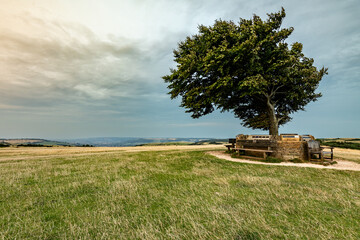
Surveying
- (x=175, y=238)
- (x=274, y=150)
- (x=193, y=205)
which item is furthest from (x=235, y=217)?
(x=274, y=150)

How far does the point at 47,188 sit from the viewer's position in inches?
301

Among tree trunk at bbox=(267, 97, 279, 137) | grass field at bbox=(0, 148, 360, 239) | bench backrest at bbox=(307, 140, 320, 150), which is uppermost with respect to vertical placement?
tree trunk at bbox=(267, 97, 279, 137)

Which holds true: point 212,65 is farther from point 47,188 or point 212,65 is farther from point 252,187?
point 47,188

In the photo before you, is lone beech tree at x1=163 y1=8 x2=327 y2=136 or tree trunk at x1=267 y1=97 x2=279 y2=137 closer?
lone beech tree at x1=163 y1=8 x2=327 y2=136

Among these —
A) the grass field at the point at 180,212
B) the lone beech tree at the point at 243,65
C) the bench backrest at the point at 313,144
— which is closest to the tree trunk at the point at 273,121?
the lone beech tree at the point at 243,65

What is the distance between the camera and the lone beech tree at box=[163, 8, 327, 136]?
17391 mm

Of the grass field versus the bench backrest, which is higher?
the bench backrest

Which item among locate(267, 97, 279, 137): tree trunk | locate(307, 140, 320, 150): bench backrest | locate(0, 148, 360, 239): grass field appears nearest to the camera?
locate(0, 148, 360, 239): grass field

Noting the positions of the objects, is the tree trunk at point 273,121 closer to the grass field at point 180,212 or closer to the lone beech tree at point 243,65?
the lone beech tree at point 243,65

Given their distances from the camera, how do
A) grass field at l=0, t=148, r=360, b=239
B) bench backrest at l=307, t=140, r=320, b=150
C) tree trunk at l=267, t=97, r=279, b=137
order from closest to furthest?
grass field at l=0, t=148, r=360, b=239 < bench backrest at l=307, t=140, r=320, b=150 < tree trunk at l=267, t=97, r=279, b=137

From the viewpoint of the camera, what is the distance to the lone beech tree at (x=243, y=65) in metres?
17.4

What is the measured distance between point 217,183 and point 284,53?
17.2 metres

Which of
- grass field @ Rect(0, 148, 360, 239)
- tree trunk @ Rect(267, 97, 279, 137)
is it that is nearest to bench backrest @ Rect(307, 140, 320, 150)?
tree trunk @ Rect(267, 97, 279, 137)

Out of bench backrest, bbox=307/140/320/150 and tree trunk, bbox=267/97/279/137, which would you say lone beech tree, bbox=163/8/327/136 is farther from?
bench backrest, bbox=307/140/320/150
